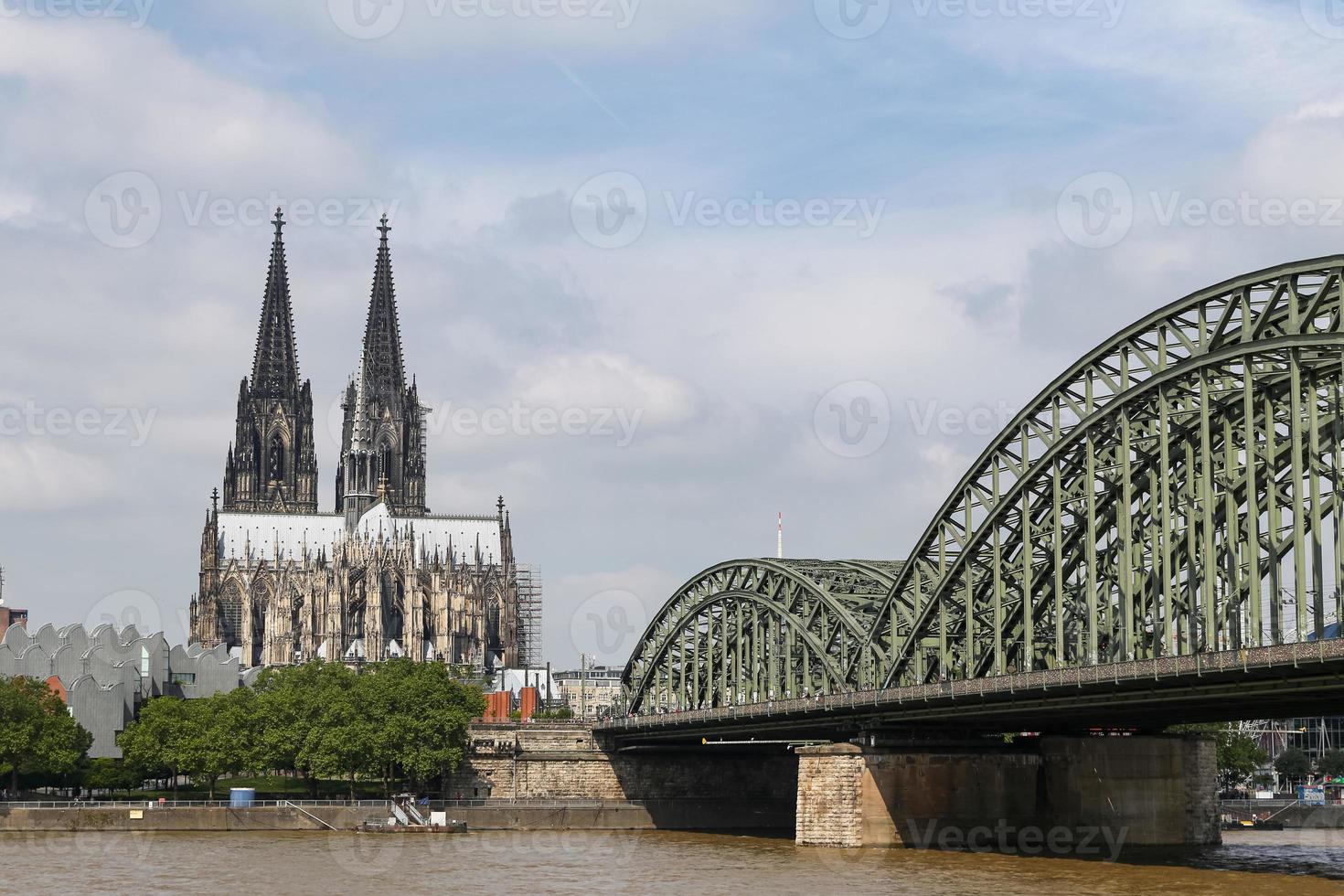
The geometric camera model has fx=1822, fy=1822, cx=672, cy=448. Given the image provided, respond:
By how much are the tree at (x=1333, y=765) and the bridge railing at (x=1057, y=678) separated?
352ft

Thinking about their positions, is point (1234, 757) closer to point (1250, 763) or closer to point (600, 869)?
point (1250, 763)

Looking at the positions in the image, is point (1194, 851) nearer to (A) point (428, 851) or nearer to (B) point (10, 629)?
(A) point (428, 851)

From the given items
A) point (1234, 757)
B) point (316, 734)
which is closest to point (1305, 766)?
point (1234, 757)

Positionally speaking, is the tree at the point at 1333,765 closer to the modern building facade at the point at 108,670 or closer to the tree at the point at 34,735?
the modern building facade at the point at 108,670

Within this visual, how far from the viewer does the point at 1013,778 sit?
93062 millimetres

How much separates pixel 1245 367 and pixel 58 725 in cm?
8885

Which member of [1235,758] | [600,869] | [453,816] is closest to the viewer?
[600,869]

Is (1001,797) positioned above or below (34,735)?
below

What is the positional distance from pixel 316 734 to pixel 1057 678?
70936mm

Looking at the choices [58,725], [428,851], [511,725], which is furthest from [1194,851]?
[58,725]

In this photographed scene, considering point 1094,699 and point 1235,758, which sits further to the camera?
point 1235,758

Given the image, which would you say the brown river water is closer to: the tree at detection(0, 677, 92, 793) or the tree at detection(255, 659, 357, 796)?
the tree at detection(0, 677, 92, 793)

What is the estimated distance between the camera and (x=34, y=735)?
123 m

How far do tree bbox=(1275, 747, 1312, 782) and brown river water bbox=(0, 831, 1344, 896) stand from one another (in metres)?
94.2
